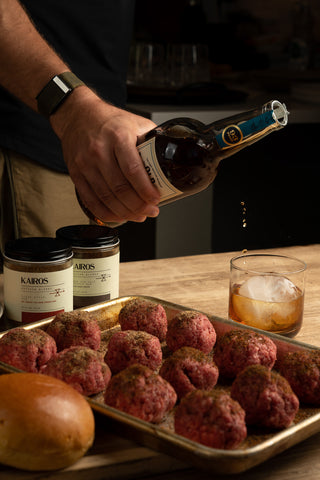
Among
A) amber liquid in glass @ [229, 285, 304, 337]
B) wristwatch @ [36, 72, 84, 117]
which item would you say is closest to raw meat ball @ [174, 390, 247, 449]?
amber liquid in glass @ [229, 285, 304, 337]

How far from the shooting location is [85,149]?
120cm

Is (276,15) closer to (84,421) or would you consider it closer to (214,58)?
(214,58)

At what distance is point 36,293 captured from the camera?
1.07 meters

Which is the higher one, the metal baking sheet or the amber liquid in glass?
the amber liquid in glass

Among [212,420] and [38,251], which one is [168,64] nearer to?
[38,251]

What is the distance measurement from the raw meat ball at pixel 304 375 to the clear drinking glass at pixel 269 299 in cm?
21

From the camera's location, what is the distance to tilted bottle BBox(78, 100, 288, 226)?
1071 mm

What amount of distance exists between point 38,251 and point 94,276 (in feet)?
0.43

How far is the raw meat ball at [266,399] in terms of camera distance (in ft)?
2.54

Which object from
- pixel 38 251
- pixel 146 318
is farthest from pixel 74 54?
pixel 146 318

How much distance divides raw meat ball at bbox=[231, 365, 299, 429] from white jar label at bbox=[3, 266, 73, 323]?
38cm

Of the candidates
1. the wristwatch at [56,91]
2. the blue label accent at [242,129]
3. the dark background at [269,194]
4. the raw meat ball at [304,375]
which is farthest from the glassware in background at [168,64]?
the raw meat ball at [304,375]

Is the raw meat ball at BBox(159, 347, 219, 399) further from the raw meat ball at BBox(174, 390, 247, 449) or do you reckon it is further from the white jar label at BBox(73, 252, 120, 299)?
the white jar label at BBox(73, 252, 120, 299)

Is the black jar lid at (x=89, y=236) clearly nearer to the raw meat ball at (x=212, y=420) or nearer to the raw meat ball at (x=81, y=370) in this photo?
the raw meat ball at (x=81, y=370)
